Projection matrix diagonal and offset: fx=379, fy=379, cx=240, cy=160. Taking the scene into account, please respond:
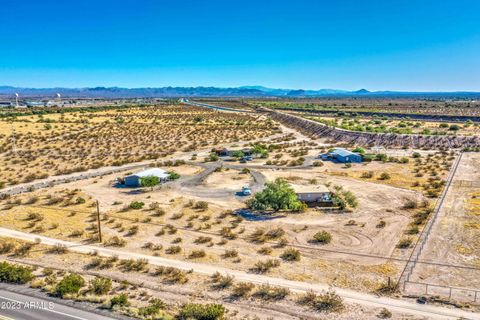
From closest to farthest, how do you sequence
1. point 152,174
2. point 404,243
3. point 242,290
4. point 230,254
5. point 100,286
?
point 100,286, point 242,290, point 230,254, point 404,243, point 152,174

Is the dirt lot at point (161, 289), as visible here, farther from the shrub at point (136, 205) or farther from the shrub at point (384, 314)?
the shrub at point (136, 205)

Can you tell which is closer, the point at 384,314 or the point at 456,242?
the point at 384,314

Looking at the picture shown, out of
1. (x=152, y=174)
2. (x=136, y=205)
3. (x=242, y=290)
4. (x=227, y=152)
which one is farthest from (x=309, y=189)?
(x=227, y=152)

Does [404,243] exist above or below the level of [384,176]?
below

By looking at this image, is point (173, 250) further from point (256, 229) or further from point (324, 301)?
point (324, 301)

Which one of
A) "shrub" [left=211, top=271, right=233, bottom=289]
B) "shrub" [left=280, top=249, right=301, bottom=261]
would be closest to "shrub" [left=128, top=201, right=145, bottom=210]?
"shrub" [left=211, top=271, right=233, bottom=289]

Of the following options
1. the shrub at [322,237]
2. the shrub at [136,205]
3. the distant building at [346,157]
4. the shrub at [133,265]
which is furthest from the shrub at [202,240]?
the distant building at [346,157]
